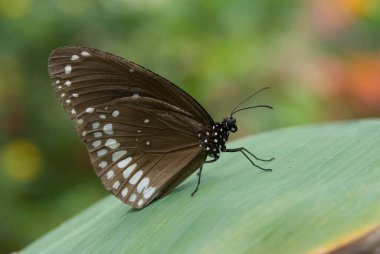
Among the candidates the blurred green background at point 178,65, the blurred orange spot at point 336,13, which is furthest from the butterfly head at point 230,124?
the blurred orange spot at point 336,13

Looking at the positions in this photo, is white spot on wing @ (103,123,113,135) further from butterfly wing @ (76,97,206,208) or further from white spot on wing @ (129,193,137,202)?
white spot on wing @ (129,193,137,202)

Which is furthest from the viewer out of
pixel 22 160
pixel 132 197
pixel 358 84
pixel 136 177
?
pixel 358 84

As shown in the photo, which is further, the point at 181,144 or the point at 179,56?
the point at 179,56

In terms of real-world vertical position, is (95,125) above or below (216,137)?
above

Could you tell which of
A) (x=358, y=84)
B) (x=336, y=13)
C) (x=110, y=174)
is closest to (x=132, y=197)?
(x=110, y=174)

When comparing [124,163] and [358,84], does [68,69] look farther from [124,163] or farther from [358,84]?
[358,84]

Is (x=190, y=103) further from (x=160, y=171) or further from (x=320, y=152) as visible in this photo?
(x=320, y=152)

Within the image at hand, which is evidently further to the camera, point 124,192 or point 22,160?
point 22,160

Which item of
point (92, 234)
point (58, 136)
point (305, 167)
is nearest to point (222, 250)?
point (305, 167)
